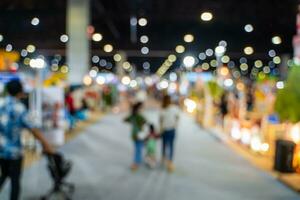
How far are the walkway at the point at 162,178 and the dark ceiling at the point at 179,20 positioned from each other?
3.69m

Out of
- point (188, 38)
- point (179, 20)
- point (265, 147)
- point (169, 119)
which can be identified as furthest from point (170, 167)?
point (188, 38)

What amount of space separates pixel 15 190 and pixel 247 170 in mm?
6071

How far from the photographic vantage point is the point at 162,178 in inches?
363

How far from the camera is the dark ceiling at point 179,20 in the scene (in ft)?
54.9

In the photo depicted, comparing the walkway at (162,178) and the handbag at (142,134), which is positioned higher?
the handbag at (142,134)

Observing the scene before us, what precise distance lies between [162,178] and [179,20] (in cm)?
1538

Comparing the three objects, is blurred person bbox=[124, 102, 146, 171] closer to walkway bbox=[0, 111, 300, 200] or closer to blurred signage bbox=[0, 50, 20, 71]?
walkway bbox=[0, 111, 300, 200]

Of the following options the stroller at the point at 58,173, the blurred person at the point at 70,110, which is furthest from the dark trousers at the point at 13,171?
the blurred person at the point at 70,110

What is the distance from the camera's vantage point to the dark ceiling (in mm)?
16742

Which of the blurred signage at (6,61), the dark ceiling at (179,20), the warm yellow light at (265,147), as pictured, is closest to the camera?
the warm yellow light at (265,147)

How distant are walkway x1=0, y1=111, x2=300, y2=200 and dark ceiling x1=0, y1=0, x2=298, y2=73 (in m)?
3.69

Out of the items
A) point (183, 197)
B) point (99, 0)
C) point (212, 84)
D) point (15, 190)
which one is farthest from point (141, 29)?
point (15, 190)

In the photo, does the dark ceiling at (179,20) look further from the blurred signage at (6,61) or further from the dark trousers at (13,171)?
the dark trousers at (13,171)

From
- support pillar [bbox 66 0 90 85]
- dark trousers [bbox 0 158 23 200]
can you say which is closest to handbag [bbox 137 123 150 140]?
dark trousers [bbox 0 158 23 200]
